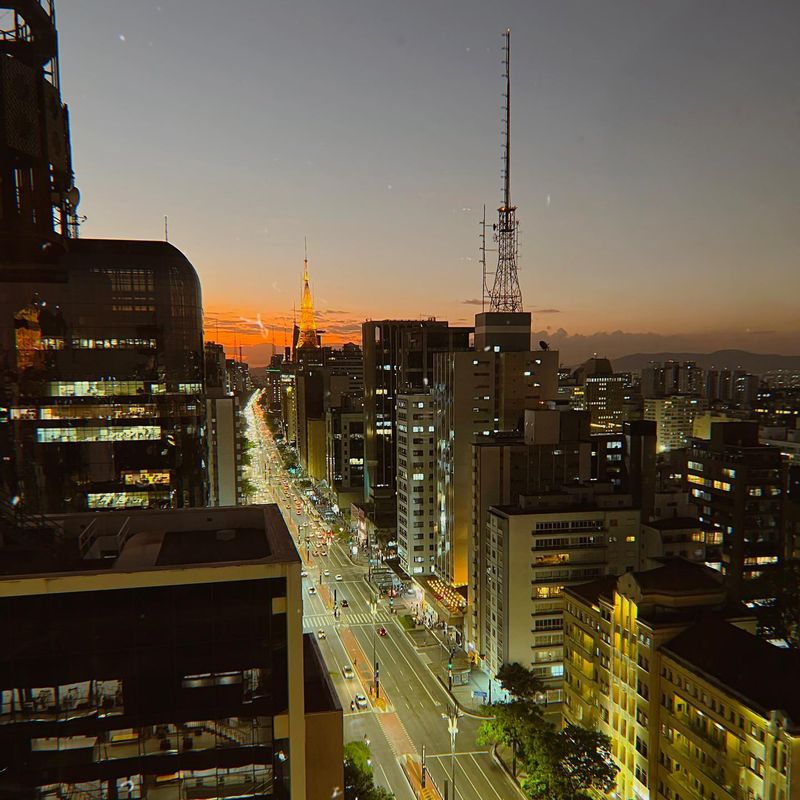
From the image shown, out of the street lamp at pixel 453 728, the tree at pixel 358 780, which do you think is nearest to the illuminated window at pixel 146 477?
the tree at pixel 358 780

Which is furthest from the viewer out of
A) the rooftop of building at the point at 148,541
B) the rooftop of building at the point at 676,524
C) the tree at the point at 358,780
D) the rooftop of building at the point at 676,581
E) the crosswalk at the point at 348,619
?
the crosswalk at the point at 348,619

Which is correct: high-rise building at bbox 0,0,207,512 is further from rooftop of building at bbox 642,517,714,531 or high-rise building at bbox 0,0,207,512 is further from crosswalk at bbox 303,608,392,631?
rooftop of building at bbox 642,517,714,531

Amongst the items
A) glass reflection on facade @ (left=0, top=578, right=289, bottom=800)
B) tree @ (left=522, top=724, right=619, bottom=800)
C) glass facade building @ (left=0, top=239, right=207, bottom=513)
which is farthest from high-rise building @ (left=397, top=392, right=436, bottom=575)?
glass reflection on facade @ (left=0, top=578, right=289, bottom=800)

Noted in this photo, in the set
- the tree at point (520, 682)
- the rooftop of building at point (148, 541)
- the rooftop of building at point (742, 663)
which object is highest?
the rooftop of building at point (148, 541)

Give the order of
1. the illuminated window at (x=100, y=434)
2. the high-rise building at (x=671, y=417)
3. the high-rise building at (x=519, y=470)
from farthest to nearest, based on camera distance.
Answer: the high-rise building at (x=671, y=417), the high-rise building at (x=519, y=470), the illuminated window at (x=100, y=434)

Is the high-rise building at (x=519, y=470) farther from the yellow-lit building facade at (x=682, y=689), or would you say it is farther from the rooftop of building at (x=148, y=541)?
the rooftop of building at (x=148, y=541)

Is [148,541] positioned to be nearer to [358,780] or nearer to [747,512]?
[358,780]

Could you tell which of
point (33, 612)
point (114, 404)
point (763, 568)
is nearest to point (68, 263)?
point (114, 404)

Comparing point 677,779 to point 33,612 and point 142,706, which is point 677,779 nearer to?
point 142,706
